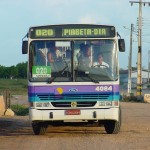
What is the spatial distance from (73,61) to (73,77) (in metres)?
0.47

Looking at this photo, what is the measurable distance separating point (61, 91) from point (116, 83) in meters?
1.60

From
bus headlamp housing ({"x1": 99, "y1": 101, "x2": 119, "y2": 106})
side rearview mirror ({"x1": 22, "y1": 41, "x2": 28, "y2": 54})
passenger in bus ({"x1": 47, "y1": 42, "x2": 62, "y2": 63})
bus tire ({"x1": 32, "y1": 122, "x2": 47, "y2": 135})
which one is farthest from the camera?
bus tire ({"x1": 32, "y1": 122, "x2": 47, "y2": 135})

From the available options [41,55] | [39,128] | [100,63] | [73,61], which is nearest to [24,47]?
[41,55]

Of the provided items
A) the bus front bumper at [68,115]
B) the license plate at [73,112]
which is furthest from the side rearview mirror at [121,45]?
the license plate at [73,112]

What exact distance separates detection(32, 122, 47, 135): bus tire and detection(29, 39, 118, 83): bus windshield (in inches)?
72.0

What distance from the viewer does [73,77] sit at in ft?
49.9

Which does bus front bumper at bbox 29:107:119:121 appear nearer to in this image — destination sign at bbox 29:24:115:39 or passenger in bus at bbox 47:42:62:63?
passenger in bus at bbox 47:42:62:63

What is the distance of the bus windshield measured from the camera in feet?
49.9

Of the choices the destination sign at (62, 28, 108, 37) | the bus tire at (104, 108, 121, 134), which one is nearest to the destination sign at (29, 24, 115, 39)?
the destination sign at (62, 28, 108, 37)

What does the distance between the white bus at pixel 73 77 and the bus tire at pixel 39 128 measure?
1.03 m

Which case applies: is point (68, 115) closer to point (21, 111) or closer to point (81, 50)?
point (81, 50)

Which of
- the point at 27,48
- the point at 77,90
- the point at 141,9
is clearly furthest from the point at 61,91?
the point at 141,9

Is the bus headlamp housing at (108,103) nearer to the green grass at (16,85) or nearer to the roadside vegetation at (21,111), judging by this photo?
the roadside vegetation at (21,111)

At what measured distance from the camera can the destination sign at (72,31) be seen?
51.0 feet
